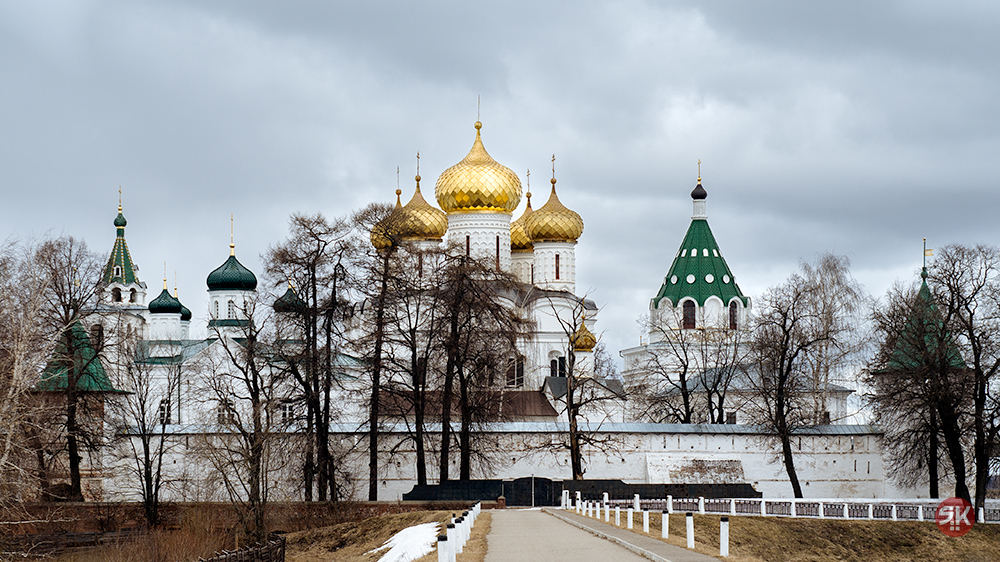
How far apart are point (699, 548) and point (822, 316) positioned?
24.8 metres

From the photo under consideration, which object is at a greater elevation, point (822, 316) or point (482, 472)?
point (822, 316)

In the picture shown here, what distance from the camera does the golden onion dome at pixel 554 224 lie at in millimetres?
54000

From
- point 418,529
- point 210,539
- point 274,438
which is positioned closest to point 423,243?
point 274,438

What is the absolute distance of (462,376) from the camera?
3366 cm

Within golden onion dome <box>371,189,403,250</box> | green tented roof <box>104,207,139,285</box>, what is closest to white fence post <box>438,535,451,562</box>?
golden onion dome <box>371,189,403,250</box>

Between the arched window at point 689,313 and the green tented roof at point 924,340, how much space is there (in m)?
30.5

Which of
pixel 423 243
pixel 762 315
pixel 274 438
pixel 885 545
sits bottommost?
pixel 885 545

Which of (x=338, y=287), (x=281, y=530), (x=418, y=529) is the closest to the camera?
(x=418, y=529)

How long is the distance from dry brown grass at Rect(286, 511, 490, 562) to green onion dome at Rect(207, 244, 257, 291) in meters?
25.4

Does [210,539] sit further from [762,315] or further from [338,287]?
[762,315]

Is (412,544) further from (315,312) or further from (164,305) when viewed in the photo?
(164,305)

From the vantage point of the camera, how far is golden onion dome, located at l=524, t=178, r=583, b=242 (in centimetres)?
5400

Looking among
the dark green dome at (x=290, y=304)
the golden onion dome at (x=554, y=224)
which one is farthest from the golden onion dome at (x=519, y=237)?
the dark green dome at (x=290, y=304)

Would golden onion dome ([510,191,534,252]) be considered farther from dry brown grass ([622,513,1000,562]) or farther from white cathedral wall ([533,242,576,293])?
dry brown grass ([622,513,1000,562])
